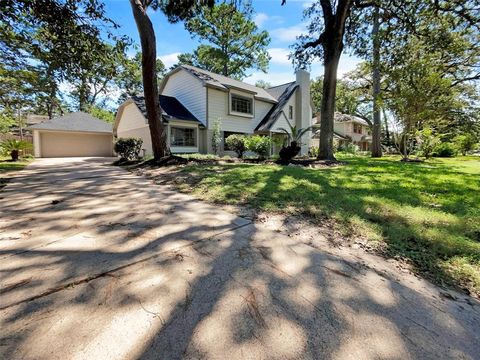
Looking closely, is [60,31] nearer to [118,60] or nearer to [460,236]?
[118,60]

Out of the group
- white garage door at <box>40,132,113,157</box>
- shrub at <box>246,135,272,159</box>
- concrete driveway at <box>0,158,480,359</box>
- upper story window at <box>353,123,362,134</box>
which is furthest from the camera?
upper story window at <box>353,123,362,134</box>

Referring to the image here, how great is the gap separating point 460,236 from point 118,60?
427 inches

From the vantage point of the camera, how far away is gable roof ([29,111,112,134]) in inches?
747

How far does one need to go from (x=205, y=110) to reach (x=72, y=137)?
41.7 ft

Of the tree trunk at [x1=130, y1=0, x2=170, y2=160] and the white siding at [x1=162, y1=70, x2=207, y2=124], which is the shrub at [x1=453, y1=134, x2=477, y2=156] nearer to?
the white siding at [x1=162, y1=70, x2=207, y2=124]

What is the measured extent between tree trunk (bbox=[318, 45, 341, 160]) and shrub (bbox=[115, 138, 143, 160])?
9847 mm

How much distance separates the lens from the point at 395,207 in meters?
3.69

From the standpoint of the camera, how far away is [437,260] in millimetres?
2273

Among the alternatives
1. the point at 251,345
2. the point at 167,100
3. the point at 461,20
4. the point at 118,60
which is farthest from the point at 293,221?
the point at 167,100

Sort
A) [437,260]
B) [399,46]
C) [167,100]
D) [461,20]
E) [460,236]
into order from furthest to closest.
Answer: [167,100]
[399,46]
[461,20]
[460,236]
[437,260]

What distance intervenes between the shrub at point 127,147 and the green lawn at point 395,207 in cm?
856

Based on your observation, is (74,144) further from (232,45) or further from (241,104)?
(232,45)

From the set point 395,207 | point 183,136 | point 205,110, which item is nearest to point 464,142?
point 205,110

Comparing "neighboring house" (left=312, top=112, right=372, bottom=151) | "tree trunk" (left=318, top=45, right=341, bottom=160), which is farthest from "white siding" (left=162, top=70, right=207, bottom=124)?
"neighboring house" (left=312, top=112, right=372, bottom=151)
